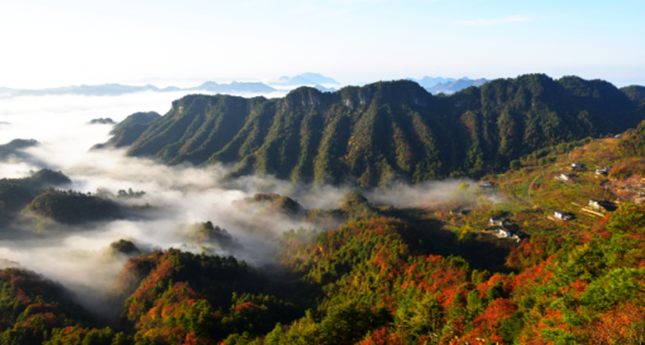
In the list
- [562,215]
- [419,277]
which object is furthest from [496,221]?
[419,277]

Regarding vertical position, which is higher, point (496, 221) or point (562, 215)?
point (562, 215)

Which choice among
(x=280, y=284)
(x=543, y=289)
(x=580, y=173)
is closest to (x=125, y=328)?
(x=280, y=284)

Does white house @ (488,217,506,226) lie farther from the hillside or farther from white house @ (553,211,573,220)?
white house @ (553,211,573,220)

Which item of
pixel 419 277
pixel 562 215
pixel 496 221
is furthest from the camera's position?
pixel 496 221

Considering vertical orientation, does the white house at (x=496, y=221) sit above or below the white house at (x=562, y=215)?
below

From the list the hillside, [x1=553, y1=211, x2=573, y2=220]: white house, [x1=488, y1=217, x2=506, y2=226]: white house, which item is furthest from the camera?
[x1=488, y1=217, x2=506, y2=226]: white house

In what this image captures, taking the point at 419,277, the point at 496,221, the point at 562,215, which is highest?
the point at 562,215

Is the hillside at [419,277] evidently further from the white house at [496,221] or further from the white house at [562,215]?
the white house at [562,215]

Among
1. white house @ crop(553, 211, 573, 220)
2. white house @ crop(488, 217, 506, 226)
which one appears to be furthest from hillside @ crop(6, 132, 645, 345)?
white house @ crop(553, 211, 573, 220)

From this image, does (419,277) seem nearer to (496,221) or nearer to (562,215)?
(496,221)

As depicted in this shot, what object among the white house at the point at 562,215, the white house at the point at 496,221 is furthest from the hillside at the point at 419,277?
the white house at the point at 562,215

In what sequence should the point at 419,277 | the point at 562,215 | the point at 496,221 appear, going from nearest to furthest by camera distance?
the point at 419,277 → the point at 562,215 → the point at 496,221

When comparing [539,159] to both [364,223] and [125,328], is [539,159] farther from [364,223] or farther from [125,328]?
[125,328]
